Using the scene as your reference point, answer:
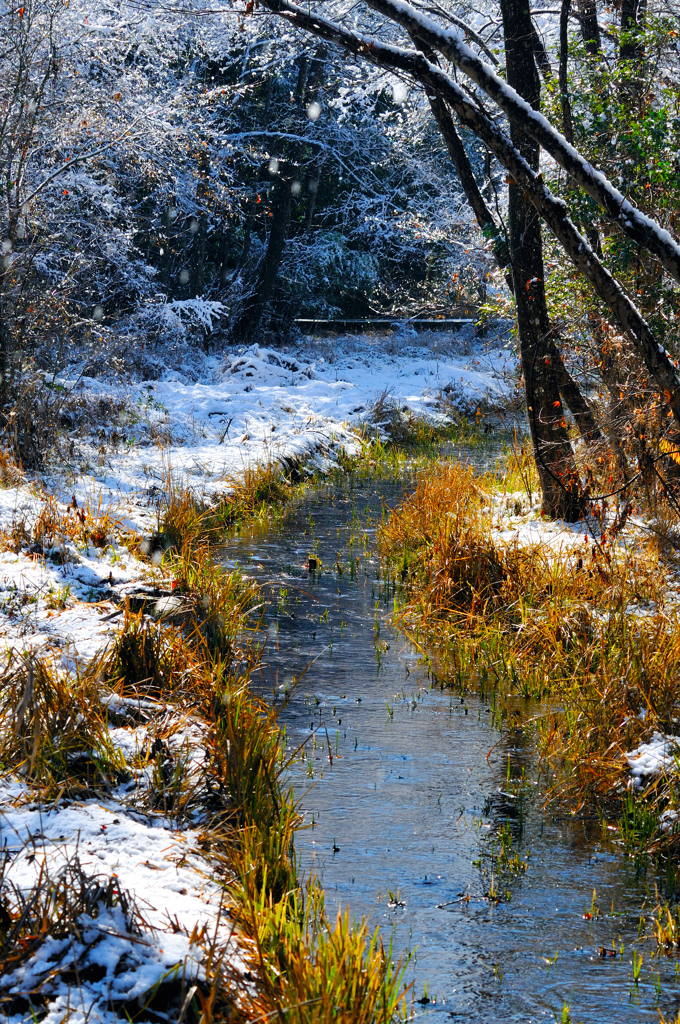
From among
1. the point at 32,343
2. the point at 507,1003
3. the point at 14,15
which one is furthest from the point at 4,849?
the point at 14,15

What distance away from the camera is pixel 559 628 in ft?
21.3

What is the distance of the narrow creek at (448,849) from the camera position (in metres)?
3.45

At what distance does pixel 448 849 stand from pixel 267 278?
20.0 metres

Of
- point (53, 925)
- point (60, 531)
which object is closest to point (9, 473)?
point (60, 531)

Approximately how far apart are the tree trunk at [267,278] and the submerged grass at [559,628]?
1453cm

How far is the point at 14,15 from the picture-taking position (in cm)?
1120

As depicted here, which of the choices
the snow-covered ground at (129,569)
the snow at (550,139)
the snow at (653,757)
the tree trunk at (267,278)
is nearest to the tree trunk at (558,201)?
the snow at (550,139)

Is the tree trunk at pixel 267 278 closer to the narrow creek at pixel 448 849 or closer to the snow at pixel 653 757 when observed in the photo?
the narrow creek at pixel 448 849

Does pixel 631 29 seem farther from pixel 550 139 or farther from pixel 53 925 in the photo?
pixel 53 925

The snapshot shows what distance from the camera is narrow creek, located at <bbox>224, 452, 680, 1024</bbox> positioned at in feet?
11.3

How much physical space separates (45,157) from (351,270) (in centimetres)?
1301

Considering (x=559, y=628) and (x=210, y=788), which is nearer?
(x=210, y=788)

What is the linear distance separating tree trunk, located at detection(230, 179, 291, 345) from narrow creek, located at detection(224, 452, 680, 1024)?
16881 millimetres

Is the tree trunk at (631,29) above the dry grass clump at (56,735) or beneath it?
above
